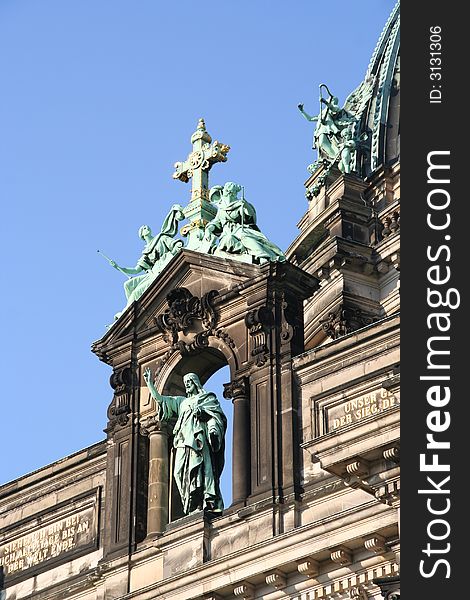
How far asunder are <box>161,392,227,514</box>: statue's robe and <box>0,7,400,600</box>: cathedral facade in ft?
0.11

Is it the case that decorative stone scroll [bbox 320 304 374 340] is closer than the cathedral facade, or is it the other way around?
the cathedral facade

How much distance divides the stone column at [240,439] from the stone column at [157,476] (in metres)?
1.53

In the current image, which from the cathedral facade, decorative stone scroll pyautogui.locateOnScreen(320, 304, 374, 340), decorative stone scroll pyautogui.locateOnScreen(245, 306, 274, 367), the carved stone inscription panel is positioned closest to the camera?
the cathedral facade

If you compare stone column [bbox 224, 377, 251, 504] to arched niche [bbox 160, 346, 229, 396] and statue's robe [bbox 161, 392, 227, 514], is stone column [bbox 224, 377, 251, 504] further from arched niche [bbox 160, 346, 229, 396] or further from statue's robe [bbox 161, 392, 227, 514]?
arched niche [bbox 160, 346, 229, 396]

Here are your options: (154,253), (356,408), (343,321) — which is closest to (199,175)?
(154,253)

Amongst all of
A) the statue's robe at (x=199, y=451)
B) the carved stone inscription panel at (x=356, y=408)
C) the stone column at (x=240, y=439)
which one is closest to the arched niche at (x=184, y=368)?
the statue's robe at (x=199, y=451)

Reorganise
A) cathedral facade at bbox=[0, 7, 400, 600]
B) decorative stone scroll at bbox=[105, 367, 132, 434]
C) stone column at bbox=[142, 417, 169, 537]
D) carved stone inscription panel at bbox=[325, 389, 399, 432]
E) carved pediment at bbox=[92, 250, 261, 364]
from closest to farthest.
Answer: cathedral facade at bbox=[0, 7, 400, 600], carved stone inscription panel at bbox=[325, 389, 399, 432], stone column at bbox=[142, 417, 169, 537], carved pediment at bbox=[92, 250, 261, 364], decorative stone scroll at bbox=[105, 367, 132, 434]

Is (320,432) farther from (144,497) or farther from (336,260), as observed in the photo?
(336,260)

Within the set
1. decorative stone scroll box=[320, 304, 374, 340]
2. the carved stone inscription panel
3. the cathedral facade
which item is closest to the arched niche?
the cathedral facade

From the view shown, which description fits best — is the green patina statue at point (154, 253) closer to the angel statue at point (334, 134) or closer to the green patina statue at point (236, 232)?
the green patina statue at point (236, 232)

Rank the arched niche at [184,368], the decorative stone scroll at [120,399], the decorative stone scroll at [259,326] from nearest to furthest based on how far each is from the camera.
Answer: the decorative stone scroll at [259,326], the arched niche at [184,368], the decorative stone scroll at [120,399]

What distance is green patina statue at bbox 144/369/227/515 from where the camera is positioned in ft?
124

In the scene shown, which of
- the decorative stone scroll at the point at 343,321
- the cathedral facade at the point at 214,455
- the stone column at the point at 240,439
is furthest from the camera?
the decorative stone scroll at the point at 343,321

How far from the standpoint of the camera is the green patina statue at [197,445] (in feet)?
124
